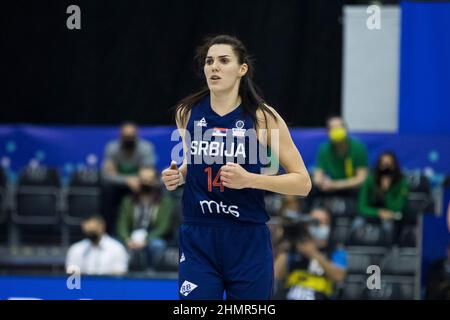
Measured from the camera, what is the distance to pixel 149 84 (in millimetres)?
12039

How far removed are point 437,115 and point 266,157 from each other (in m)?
5.63

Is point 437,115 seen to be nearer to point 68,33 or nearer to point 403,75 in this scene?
point 403,75

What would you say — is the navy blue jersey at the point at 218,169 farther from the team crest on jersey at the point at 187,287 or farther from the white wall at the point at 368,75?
the white wall at the point at 368,75

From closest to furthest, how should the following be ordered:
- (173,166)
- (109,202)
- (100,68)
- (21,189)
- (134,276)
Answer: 1. (173,166)
2. (134,276)
3. (109,202)
4. (21,189)
5. (100,68)

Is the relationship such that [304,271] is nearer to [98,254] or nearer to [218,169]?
[98,254]

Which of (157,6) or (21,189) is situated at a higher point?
(157,6)

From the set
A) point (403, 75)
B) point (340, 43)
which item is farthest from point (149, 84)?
point (403, 75)

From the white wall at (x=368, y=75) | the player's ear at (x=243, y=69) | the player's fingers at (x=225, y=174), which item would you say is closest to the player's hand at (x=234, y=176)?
the player's fingers at (x=225, y=174)

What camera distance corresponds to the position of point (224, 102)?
5.24 m

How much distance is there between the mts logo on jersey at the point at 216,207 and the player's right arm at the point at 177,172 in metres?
0.19

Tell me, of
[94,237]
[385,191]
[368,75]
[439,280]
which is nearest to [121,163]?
[94,237]

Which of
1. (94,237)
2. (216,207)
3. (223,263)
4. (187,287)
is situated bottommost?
(94,237)

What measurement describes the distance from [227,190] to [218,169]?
12 centimetres

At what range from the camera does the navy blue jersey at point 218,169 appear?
16.7 feet
